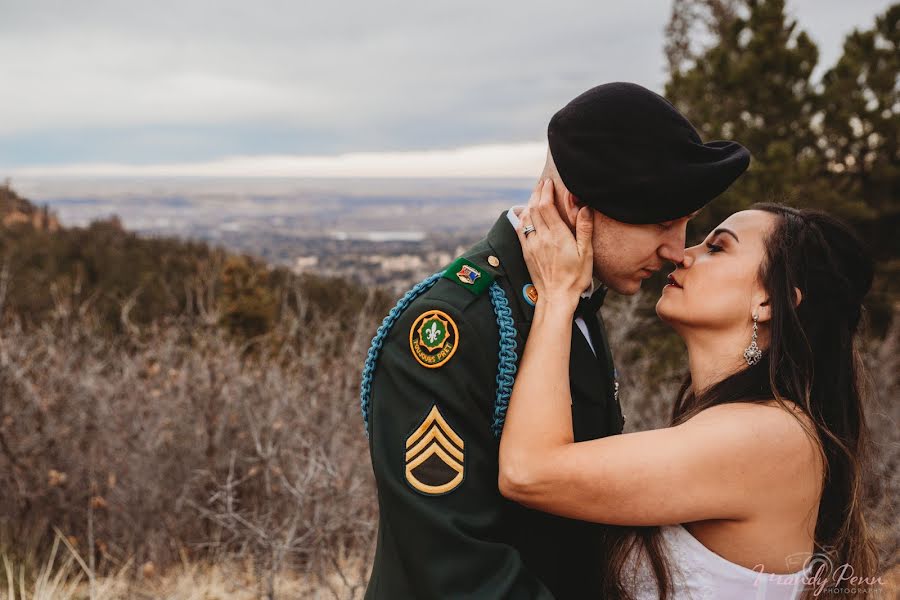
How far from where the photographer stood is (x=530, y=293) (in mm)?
1854

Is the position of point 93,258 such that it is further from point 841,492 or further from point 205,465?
point 841,492

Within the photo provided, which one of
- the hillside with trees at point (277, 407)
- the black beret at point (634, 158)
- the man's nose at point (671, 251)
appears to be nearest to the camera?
the black beret at point (634, 158)

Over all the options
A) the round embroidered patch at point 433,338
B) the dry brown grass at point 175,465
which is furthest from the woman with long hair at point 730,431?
the dry brown grass at point 175,465

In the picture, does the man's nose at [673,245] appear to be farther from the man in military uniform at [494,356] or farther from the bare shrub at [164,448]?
the bare shrub at [164,448]

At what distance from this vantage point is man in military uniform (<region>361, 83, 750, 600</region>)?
5.11 ft

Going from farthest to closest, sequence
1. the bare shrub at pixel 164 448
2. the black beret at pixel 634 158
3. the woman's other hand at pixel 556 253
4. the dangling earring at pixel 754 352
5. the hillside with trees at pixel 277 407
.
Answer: the bare shrub at pixel 164 448 < the hillside with trees at pixel 277 407 < the dangling earring at pixel 754 352 < the woman's other hand at pixel 556 253 < the black beret at pixel 634 158

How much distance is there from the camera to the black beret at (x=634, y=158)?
167 centimetres

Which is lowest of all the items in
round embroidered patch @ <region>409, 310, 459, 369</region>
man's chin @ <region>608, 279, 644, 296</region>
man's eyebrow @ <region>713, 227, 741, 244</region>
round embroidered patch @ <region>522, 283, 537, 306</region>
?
round embroidered patch @ <region>409, 310, 459, 369</region>

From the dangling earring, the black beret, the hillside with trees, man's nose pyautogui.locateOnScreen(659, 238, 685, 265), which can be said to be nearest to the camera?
the black beret

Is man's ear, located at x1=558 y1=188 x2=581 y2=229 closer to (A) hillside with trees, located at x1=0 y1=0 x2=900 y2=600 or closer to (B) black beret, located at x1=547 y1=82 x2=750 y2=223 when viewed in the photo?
(B) black beret, located at x1=547 y1=82 x2=750 y2=223

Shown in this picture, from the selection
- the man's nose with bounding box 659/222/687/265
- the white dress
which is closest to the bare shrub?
the white dress

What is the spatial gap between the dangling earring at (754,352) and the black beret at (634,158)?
614 millimetres

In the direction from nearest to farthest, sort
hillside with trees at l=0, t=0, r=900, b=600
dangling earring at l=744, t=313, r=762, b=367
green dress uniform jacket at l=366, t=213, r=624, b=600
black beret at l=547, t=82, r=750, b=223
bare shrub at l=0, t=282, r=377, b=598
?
green dress uniform jacket at l=366, t=213, r=624, b=600
black beret at l=547, t=82, r=750, b=223
dangling earring at l=744, t=313, r=762, b=367
hillside with trees at l=0, t=0, r=900, b=600
bare shrub at l=0, t=282, r=377, b=598

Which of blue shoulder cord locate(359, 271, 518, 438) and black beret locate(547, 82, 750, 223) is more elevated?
black beret locate(547, 82, 750, 223)
